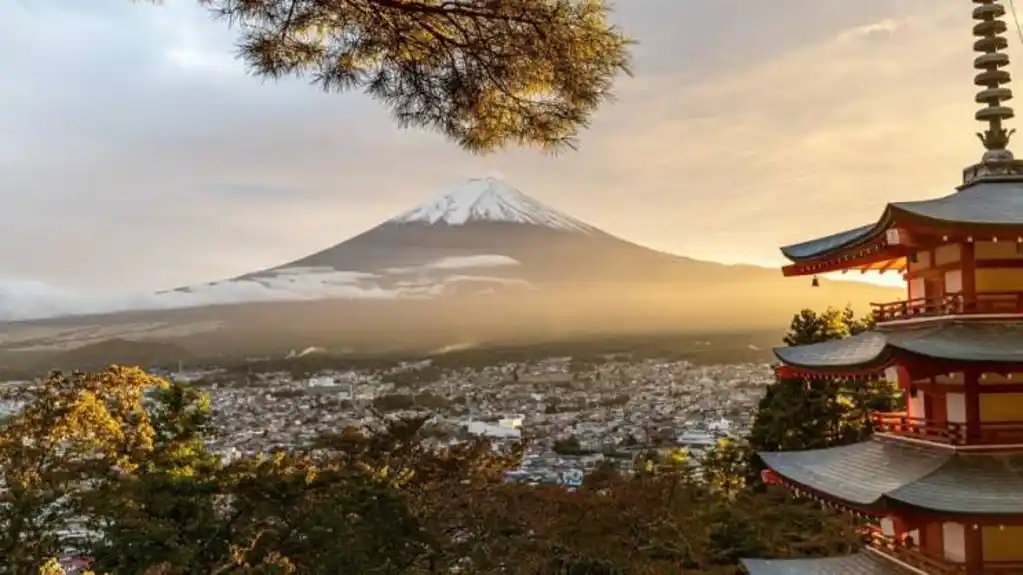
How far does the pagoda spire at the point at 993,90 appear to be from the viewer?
18.9ft

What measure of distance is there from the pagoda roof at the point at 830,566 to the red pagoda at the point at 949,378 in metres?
0.01

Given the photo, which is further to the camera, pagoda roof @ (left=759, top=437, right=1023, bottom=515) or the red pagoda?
the red pagoda

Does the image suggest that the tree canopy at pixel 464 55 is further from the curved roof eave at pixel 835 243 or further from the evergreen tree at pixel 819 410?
the evergreen tree at pixel 819 410

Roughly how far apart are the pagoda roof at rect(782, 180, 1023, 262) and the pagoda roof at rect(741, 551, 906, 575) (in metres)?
2.20

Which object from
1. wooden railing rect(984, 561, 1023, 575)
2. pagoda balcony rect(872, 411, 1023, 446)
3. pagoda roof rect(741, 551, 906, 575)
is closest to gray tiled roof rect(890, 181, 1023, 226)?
pagoda balcony rect(872, 411, 1023, 446)

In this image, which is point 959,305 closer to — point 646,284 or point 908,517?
point 908,517

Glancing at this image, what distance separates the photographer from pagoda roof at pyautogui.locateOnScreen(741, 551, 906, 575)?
5793 millimetres

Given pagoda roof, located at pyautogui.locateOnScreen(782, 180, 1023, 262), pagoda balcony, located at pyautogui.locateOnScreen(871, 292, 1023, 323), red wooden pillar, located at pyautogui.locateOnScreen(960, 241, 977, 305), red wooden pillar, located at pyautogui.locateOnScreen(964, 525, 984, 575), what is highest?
pagoda roof, located at pyautogui.locateOnScreen(782, 180, 1023, 262)

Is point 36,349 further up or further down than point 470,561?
further up

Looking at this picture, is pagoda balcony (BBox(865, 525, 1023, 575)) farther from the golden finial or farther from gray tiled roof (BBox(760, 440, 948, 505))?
the golden finial

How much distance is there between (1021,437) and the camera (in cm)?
516

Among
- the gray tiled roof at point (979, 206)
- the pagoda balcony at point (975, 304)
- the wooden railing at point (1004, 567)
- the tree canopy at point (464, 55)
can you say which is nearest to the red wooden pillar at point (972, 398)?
the pagoda balcony at point (975, 304)

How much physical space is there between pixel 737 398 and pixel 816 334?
15001mm

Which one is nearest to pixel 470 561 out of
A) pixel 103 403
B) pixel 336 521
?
pixel 336 521
